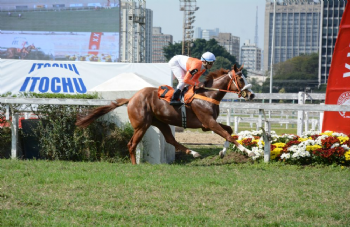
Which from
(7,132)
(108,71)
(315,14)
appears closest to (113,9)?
(108,71)

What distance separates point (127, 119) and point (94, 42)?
Answer: 2127 centimetres

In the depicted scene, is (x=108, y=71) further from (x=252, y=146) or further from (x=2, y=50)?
(x=2, y=50)

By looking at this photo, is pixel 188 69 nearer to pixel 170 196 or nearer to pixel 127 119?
pixel 127 119

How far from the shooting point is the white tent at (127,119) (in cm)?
938

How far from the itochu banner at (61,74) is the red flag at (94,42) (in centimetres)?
1416

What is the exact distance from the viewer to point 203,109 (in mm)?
8555

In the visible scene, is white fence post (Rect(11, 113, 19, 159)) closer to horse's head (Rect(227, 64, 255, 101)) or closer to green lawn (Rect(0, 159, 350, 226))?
green lawn (Rect(0, 159, 350, 226))

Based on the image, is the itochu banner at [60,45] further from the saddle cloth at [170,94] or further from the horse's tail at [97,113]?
the saddle cloth at [170,94]

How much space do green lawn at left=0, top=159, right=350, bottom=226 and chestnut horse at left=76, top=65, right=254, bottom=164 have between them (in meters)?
0.92

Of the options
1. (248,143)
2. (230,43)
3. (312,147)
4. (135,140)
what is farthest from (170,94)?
(230,43)

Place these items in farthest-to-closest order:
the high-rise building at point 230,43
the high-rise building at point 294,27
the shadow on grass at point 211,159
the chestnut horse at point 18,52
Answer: the high-rise building at point 230,43 < the high-rise building at point 294,27 < the chestnut horse at point 18,52 < the shadow on grass at point 211,159

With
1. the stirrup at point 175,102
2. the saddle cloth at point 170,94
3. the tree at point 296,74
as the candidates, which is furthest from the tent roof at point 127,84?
the tree at point 296,74

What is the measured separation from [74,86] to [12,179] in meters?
9.00

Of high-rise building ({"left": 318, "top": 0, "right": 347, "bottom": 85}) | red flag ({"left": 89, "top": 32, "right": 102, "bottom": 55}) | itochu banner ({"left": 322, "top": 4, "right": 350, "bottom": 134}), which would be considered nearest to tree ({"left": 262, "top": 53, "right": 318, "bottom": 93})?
high-rise building ({"left": 318, "top": 0, "right": 347, "bottom": 85})
